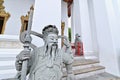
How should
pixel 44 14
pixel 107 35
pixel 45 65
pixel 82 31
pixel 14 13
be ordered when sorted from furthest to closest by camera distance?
pixel 14 13 → pixel 82 31 → pixel 107 35 → pixel 44 14 → pixel 45 65

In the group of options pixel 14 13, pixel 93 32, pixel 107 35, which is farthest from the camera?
pixel 14 13

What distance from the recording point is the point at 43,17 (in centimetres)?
135

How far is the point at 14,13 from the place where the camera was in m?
3.26

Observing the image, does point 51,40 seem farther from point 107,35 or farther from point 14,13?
point 14,13

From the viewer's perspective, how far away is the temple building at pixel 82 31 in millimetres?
1354

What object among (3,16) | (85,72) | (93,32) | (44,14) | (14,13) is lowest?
(85,72)

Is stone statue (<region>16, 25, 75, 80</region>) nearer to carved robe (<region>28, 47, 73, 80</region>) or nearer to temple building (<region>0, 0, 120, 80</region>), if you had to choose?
carved robe (<region>28, 47, 73, 80</region>)

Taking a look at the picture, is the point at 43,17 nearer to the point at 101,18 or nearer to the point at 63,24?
the point at 101,18

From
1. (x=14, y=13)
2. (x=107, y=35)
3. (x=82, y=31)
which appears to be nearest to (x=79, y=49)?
(x=82, y=31)

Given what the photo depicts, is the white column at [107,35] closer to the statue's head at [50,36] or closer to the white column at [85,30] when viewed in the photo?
the white column at [85,30]

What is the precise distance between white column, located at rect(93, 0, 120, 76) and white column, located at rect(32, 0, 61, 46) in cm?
157

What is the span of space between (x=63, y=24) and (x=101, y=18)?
5.93 ft

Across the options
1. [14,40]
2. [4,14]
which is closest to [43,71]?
[14,40]

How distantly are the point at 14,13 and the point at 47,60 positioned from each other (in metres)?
3.17
